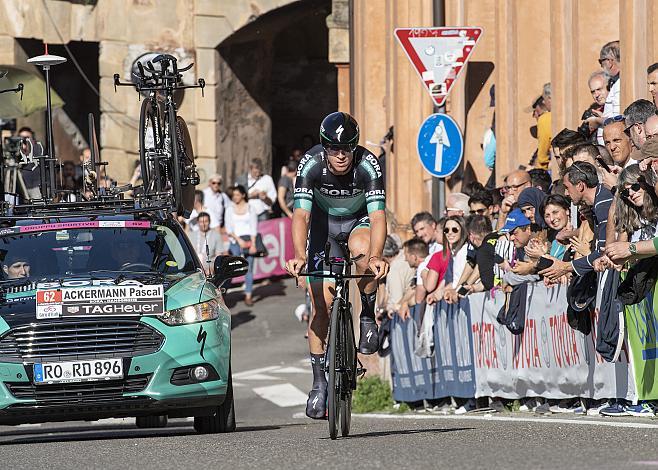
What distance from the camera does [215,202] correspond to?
34.1m

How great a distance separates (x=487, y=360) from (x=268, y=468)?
27.1 feet

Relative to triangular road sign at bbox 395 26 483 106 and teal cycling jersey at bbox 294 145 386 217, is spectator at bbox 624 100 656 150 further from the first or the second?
triangular road sign at bbox 395 26 483 106

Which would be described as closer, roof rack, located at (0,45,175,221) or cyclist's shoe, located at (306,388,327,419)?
cyclist's shoe, located at (306,388,327,419)

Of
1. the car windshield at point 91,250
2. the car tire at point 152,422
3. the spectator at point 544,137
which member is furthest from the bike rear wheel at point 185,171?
the spectator at point 544,137

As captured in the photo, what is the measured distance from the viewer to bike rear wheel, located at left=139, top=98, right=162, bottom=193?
18.6 m

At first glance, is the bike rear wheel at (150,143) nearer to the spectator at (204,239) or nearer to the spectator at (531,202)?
the spectator at (531,202)

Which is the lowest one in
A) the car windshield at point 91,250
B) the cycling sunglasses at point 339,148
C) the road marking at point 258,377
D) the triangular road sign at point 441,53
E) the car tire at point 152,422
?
the road marking at point 258,377

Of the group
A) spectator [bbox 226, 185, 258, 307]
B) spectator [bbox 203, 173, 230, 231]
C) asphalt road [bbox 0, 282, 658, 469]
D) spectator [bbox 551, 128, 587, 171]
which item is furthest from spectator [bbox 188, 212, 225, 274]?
asphalt road [bbox 0, 282, 658, 469]

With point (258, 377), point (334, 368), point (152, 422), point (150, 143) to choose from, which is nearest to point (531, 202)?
point (150, 143)

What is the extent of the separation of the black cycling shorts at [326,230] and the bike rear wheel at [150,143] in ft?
15.7

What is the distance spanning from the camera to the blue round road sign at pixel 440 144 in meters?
24.1

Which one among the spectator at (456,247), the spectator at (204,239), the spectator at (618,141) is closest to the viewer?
the spectator at (618,141)

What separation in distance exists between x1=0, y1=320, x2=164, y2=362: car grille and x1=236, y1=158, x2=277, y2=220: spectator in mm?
21650

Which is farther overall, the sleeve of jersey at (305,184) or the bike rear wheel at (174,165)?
the bike rear wheel at (174,165)
